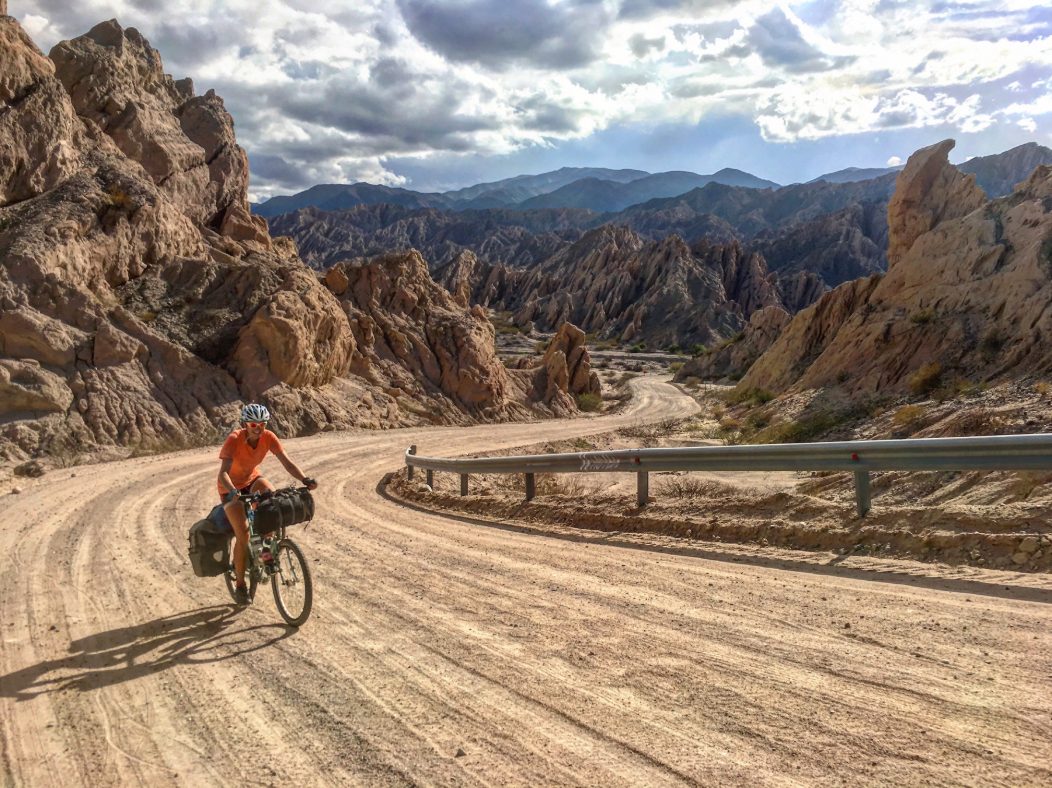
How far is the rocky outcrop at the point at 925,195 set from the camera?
25.9 metres

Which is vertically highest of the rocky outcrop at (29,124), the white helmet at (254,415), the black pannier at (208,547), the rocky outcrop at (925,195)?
the rocky outcrop at (29,124)

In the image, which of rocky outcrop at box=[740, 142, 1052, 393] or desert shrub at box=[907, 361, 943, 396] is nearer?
rocky outcrop at box=[740, 142, 1052, 393]

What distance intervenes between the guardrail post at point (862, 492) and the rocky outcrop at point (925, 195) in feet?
→ 72.4

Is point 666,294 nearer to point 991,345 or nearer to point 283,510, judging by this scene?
point 991,345

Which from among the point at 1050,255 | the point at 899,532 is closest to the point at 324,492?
the point at 899,532

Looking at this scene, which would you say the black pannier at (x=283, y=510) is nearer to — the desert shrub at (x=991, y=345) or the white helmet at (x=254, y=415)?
the white helmet at (x=254, y=415)

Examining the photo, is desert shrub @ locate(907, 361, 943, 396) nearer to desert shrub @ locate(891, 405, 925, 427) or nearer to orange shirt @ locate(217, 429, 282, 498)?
desert shrub @ locate(891, 405, 925, 427)

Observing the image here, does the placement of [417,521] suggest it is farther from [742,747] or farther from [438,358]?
[438,358]

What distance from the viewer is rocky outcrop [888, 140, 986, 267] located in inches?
1020

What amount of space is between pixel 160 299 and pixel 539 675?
83.5 feet

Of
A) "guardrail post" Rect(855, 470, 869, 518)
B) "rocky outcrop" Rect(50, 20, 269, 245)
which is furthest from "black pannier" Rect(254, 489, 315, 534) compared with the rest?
"rocky outcrop" Rect(50, 20, 269, 245)

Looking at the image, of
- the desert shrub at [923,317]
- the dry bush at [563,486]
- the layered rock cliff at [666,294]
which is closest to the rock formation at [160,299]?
the dry bush at [563,486]

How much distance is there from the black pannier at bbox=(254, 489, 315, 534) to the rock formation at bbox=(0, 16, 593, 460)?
15537 millimetres

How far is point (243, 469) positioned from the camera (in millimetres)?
6656
